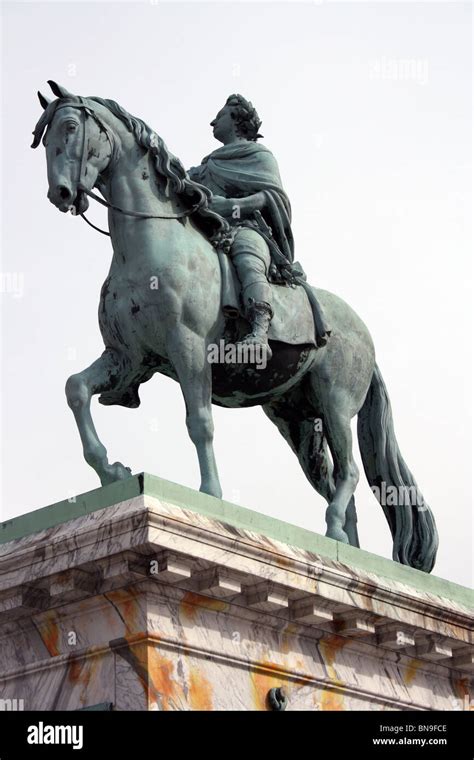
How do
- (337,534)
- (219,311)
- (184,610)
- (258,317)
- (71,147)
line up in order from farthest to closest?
(337,534) → (219,311) → (258,317) → (71,147) → (184,610)

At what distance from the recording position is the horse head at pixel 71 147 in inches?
584

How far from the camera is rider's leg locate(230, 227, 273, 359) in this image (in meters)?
15.2

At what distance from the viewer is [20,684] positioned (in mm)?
14148

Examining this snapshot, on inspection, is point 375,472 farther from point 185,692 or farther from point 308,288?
point 185,692

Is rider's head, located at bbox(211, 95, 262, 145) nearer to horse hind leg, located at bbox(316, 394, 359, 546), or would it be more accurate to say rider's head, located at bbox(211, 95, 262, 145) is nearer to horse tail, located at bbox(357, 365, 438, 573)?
horse tail, located at bbox(357, 365, 438, 573)

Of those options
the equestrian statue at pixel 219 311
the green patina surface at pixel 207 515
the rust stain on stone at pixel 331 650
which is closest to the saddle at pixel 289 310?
the equestrian statue at pixel 219 311

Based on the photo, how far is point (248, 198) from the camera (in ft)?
53.8

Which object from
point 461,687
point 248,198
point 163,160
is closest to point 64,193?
point 163,160

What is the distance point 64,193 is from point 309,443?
4011 mm

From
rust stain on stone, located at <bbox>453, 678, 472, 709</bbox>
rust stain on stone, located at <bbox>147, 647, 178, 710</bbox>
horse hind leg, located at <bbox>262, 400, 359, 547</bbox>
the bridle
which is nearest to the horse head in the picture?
the bridle

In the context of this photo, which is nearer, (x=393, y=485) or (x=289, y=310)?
(x=289, y=310)

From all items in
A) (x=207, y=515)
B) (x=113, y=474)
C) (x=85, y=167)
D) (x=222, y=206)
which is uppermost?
(x=222, y=206)

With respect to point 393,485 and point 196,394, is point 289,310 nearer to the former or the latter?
point 196,394

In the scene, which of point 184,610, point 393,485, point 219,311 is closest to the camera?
point 184,610
